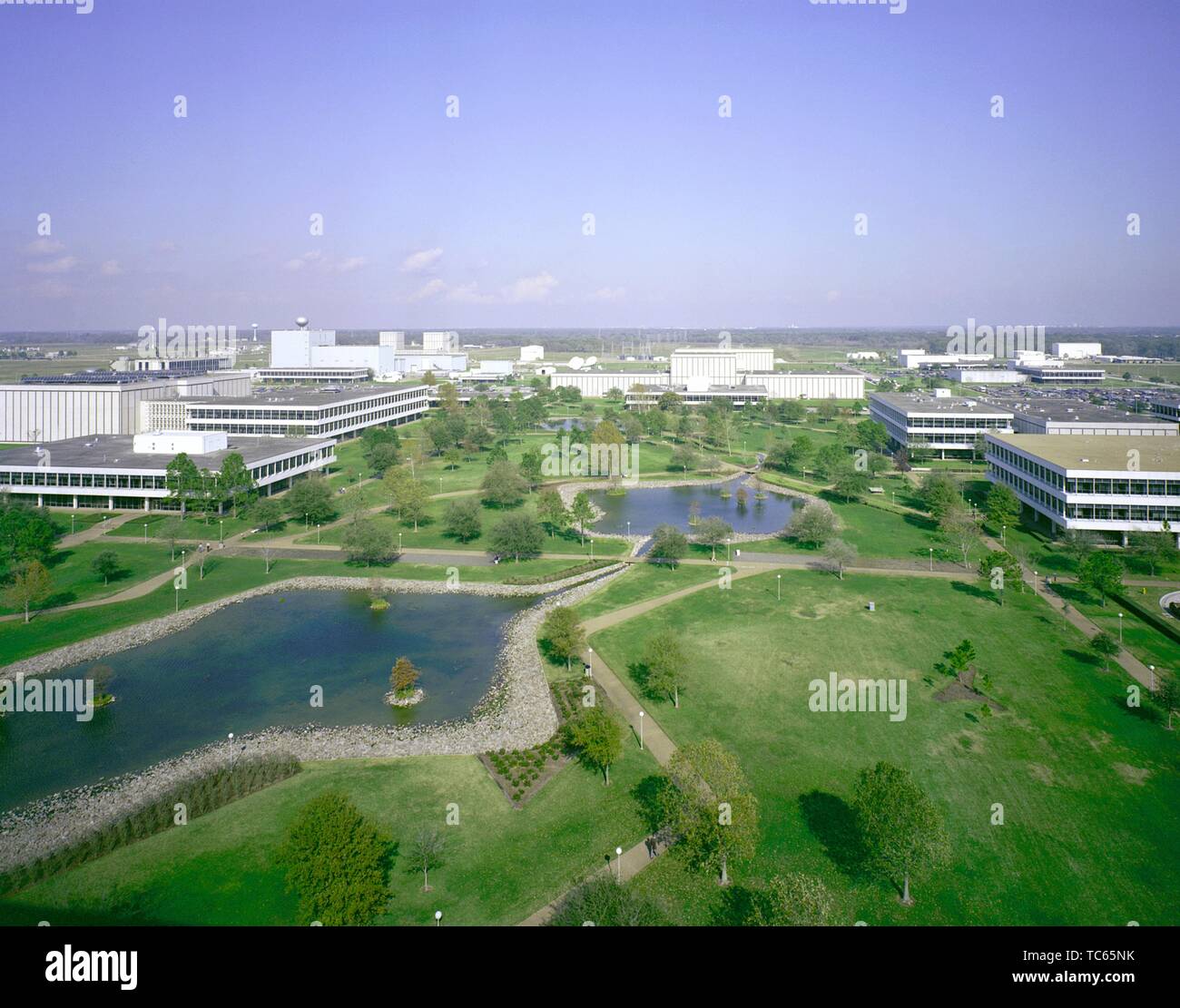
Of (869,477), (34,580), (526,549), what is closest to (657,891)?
(526,549)

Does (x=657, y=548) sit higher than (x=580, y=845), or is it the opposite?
(x=657, y=548)

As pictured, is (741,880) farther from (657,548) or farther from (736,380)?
(736,380)

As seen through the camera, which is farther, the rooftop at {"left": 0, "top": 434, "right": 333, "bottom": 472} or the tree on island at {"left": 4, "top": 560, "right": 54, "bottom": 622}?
the rooftop at {"left": 0, "top": 434, "right": 333, "bottom": 472}

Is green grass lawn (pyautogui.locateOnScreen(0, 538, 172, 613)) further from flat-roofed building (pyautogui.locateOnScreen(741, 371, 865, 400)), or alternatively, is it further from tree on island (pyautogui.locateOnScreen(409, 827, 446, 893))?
flat-roofed building (pyautogui.locateOnScreen(741, 371, 865, 400))

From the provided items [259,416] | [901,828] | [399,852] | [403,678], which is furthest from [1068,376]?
A: [399,852]

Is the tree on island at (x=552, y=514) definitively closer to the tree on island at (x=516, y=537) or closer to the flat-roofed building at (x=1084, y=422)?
the tree on island at (x=516, y=537)

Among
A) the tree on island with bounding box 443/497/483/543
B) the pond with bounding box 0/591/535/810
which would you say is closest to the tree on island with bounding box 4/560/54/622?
the pond with bounding box 0/591/535/810
